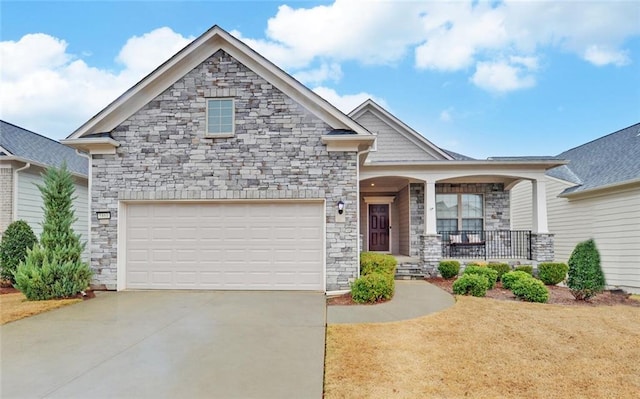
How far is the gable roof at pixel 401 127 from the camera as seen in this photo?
14812mm

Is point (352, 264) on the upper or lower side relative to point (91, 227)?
lower

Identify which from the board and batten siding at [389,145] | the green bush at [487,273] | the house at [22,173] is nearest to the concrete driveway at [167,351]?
the green bush at [487,273]

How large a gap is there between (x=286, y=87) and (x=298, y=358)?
260 inches

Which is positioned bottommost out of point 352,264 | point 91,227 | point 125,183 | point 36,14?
point 352,264

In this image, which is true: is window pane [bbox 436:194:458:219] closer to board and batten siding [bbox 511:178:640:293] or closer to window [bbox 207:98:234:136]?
board and batten siding [bbox 511:178:640:293]

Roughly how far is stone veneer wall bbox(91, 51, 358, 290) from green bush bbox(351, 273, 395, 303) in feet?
2.84

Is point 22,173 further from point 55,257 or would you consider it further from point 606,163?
point 606,163

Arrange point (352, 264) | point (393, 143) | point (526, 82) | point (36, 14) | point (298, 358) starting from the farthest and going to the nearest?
point (526, 82), point (393, 143), point (36, 14), point (352, 264), point (298, 358)

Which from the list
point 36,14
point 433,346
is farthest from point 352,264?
point 36,14

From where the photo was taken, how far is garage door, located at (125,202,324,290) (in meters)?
9.15

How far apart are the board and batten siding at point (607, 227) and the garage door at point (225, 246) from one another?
947 centimetres

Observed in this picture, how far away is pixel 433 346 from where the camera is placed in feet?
16.7

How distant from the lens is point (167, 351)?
4.82m

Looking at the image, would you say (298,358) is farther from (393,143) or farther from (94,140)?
(393,143)
